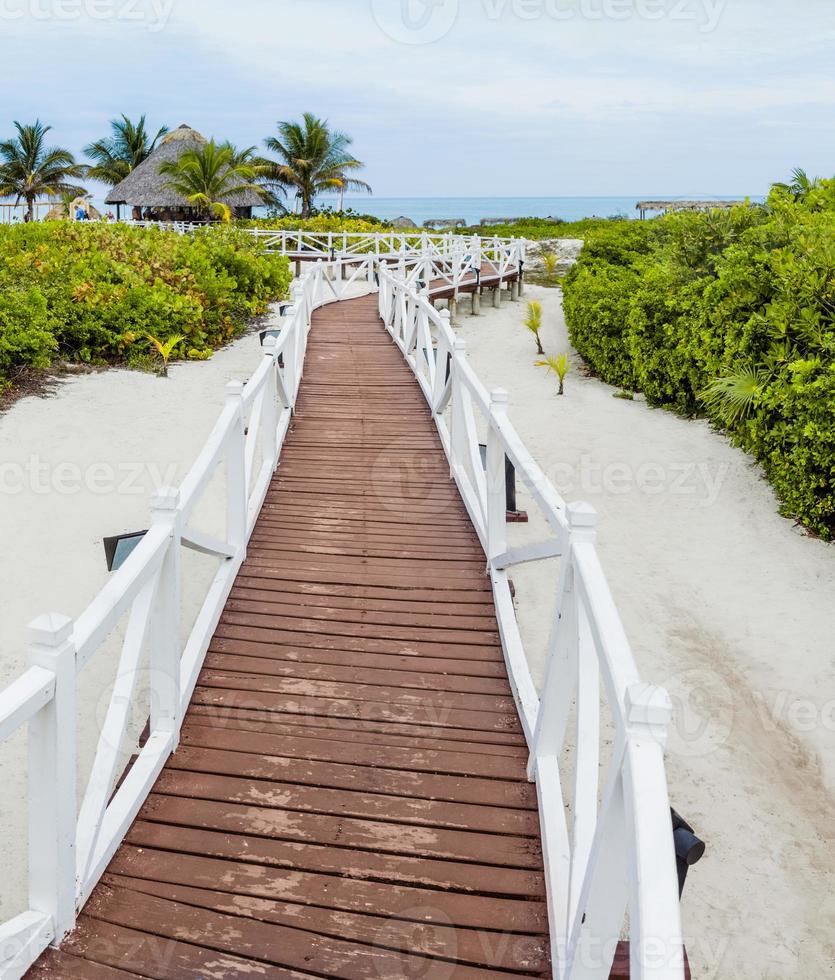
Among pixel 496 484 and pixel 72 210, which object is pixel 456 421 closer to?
pixel 496 484

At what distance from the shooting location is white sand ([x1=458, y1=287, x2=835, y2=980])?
4133mm

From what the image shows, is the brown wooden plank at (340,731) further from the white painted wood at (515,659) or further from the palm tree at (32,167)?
the palm tree at (32,167)

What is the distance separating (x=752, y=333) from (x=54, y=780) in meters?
7.95

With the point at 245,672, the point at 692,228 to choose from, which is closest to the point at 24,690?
the point at 245,672

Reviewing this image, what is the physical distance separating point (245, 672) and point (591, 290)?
11.8 metres

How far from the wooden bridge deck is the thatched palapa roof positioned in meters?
32.4

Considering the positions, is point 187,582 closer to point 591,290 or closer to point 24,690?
point 24,690

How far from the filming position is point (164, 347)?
500 inches

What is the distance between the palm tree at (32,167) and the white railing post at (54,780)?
50290mm

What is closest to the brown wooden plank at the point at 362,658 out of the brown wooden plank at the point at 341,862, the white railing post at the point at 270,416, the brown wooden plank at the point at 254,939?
the brown wooden plank at the point at 341,862

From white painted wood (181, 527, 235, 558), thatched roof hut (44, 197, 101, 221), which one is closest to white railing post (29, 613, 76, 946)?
white painted wood (181, 527, 235, 558)

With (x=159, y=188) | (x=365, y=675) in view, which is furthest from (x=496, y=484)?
(x=159, y=188)

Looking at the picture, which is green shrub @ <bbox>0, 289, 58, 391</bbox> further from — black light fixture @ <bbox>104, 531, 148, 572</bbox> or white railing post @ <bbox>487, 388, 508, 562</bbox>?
white railing post @ <bbox>487, 388, 508, 562</bbox>

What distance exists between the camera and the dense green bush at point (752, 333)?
762 cm
